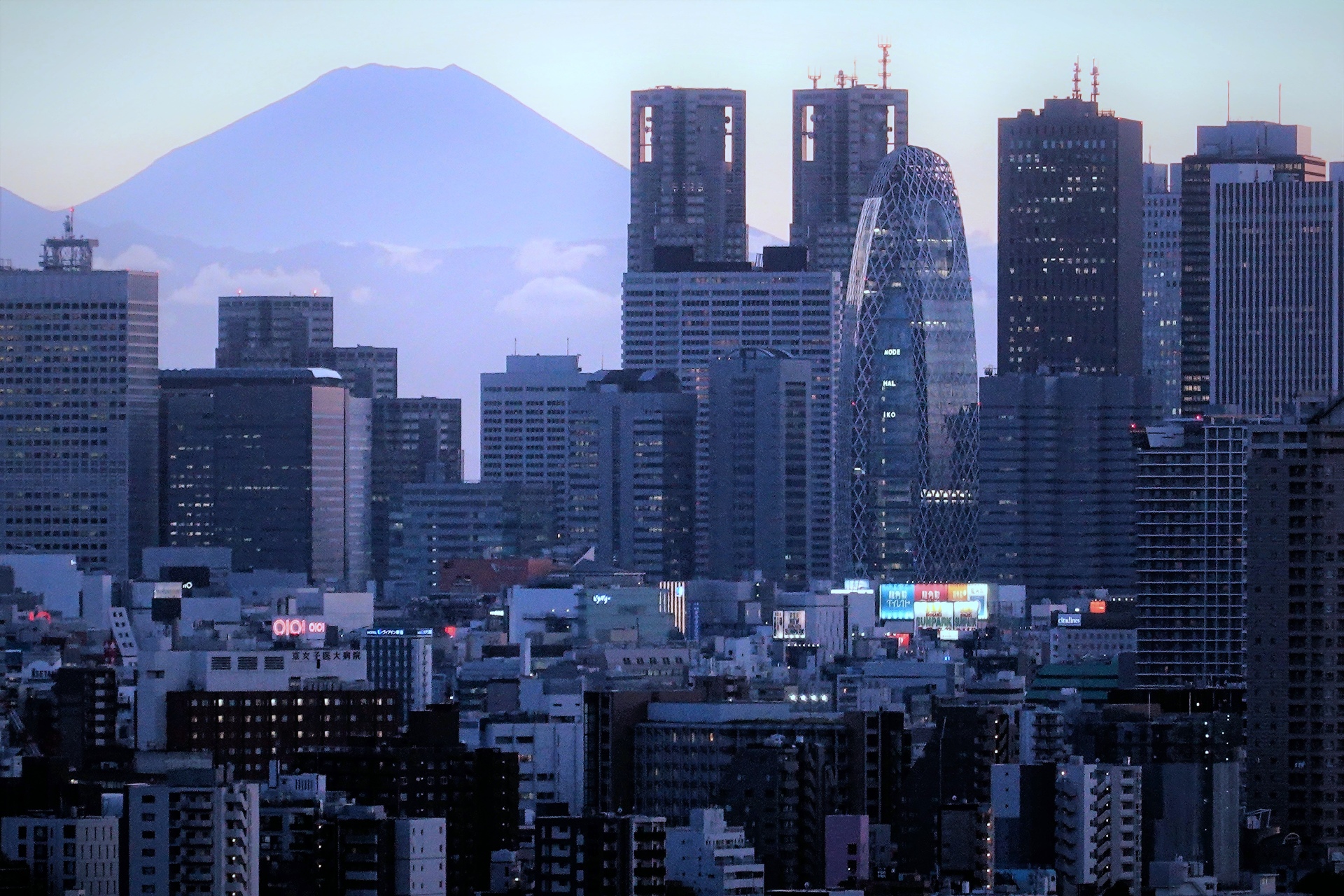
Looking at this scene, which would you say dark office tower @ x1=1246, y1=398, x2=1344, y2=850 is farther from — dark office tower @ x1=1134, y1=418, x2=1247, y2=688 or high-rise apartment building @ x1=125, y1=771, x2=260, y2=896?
high-rise apartment building @ x1=125, y1=771, x2=260, y2=896

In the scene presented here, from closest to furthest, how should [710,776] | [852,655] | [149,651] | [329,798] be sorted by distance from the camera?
1. [329,798]
2. [710,776]
3. [149,651]
4. [852,655]

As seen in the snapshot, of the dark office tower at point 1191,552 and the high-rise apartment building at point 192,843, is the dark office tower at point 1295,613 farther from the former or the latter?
the high-rise apartment building at point 192,843

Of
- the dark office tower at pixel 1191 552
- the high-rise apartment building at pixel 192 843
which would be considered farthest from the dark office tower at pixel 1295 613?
the high-rise apartment building at pixel 192 843

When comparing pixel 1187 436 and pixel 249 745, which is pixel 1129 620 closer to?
pixel 1187 436

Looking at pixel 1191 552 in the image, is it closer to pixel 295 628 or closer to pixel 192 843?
pixel 295 628

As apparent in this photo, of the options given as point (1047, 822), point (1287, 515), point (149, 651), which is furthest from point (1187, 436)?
point (1047, 822)

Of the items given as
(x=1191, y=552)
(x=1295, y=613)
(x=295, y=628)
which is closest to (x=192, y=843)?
(x=1295, y=613)
